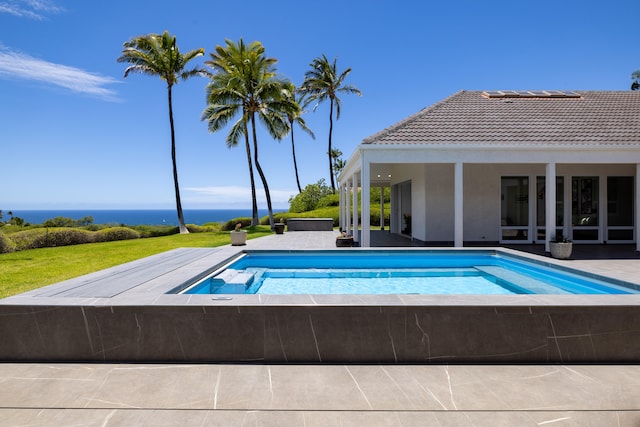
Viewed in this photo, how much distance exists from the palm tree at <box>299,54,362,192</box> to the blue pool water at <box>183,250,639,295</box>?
28972mm

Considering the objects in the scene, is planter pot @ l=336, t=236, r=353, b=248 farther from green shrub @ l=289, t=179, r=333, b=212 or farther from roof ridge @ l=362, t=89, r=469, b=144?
green shrub @ l=289, t=179, r=333, b=212

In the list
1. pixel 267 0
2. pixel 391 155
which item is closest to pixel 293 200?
pixel 267 0

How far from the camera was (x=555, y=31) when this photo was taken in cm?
1587

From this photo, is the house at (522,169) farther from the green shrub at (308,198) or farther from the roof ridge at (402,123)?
the green shrub at (308,198)

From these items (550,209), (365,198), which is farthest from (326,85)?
(550,209)

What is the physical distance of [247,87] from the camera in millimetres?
25578

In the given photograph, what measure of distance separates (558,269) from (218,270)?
742cm

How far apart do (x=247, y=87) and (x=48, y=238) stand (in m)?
15.7

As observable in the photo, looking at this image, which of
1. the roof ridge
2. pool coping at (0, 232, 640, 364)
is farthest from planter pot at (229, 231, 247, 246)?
pool coping at (0, 232, 640, 364)

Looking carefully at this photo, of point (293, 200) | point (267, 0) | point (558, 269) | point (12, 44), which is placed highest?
point (267, 0)
